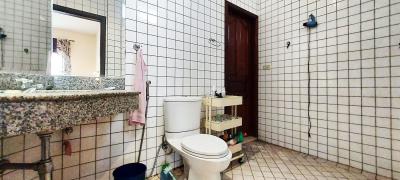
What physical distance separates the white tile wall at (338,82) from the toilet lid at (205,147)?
1.43 m

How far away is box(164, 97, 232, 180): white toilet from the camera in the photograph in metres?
1.32

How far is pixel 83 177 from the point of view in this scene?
1.40 meters

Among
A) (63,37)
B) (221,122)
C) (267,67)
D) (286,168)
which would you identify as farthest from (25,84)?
(267,67)

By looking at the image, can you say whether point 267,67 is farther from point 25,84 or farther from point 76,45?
point 25,84

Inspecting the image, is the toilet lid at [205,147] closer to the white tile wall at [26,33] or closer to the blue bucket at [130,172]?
the blue bucket at [130,172]

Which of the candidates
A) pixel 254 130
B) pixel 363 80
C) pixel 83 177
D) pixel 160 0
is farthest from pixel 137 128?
pixel 363 80

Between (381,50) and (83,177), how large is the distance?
2.83 metres

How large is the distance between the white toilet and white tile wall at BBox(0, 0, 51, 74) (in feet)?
3.18

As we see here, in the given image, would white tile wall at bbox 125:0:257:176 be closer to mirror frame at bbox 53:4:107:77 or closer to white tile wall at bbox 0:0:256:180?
white tile wall at bbox 0:0:256:180

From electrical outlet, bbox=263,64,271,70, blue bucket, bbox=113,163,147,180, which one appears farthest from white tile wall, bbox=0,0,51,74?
electrical outlet, bbox=263,64,271,70

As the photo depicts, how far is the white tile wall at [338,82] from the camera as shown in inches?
69.0

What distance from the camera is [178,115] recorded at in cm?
171

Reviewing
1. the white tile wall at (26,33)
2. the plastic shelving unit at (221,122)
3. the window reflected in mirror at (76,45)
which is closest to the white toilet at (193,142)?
the plastic shelving unit at (221,122)

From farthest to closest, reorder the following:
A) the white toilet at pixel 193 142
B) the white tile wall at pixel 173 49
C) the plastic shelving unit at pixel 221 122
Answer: the plastic shelving unit at pixel 221 122 → the white tile wall at pixel 173 49 → the white toilet at pixel 193 142
